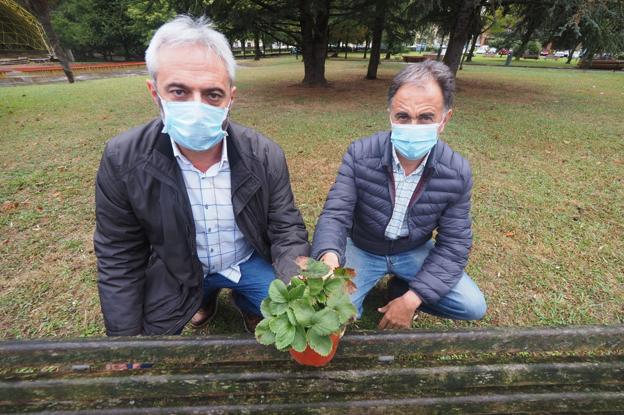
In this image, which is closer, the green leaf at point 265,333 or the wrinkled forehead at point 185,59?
the green leaf at point 265,333

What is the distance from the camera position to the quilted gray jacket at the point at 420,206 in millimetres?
1996

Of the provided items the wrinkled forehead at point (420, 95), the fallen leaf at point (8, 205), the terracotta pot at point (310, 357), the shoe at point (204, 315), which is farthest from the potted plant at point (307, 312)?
the fallen leaf at point (8, 205)

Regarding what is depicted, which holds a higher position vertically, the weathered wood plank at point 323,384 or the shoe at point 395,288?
the weathered wood plank at point 323,384

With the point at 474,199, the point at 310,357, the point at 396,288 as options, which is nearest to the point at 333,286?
the point at 310,357

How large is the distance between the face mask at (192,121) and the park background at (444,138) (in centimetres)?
144

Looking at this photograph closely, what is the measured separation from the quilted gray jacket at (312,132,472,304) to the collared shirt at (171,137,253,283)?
48cm

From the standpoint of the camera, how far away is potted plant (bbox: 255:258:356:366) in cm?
104

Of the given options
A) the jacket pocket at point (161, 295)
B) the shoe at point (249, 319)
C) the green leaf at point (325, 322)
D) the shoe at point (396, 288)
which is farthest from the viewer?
the shoe at point (396, 288)

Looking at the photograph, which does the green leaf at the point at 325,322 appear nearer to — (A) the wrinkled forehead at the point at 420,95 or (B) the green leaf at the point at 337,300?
(B) the green leaf at the point at 337,300

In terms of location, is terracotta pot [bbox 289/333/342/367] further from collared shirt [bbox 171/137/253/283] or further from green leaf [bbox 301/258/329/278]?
collared shirt [bbox 171/137/253/283]

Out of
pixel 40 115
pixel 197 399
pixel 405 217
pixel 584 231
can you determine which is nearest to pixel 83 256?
pixel 197 399

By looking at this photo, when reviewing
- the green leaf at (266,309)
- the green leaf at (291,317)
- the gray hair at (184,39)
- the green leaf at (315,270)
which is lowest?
the green leaf at (266,309)

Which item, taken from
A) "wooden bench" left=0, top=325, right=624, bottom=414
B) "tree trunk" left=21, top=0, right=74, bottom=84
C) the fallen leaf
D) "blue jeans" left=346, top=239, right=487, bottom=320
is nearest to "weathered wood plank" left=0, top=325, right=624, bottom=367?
"wooden bench" left=0, top=325, right=624, bottom=414

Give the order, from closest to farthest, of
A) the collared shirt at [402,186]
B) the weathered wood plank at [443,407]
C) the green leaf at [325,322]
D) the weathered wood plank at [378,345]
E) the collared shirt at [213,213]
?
1. the green leaf at [325,322]
2. the weathered wood plank at [443,407]
3. the weathered wood plank at [378,345]
4. the collared shirt at [213,213]
5. the collared shirt at [402,186]
